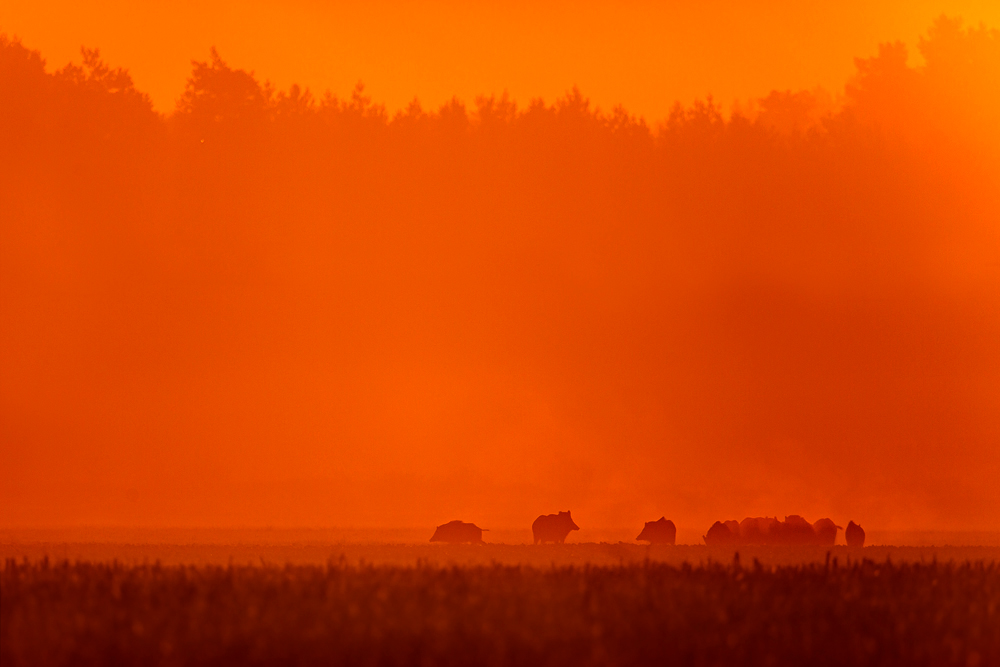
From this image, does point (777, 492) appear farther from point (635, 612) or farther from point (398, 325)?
point (635, 612)

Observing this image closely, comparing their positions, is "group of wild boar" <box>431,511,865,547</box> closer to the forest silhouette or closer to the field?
the field

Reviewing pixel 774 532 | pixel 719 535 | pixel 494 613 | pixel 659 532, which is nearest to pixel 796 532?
pixel 774 532

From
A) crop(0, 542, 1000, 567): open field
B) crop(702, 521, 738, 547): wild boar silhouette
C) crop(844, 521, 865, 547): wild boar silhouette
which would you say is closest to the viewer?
crop(0, 542, 1000, 567): open field

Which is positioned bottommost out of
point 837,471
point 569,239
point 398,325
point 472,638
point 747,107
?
→ point 472,638

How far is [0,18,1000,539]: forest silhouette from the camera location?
3750cm

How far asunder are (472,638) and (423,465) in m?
28.1

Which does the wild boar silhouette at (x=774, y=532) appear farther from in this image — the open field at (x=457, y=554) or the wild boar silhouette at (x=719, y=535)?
the open field at (x=457, y=554)

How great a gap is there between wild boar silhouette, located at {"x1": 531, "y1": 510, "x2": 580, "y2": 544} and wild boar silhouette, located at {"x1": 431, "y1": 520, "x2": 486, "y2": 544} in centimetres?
104

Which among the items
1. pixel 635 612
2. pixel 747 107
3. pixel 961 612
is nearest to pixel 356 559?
pixel 635 612

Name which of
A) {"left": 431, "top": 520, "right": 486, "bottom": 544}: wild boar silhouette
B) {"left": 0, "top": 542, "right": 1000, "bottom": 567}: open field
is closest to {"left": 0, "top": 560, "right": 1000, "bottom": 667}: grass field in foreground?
{"left": 0, "top": 542, "right": 1000, "bottom": 567}: open field

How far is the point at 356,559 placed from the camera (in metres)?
15.5

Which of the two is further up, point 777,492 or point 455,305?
point 455,305

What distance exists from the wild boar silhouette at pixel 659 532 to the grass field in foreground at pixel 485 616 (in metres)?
7.39

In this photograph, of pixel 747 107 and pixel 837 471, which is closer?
pixel 837 471
